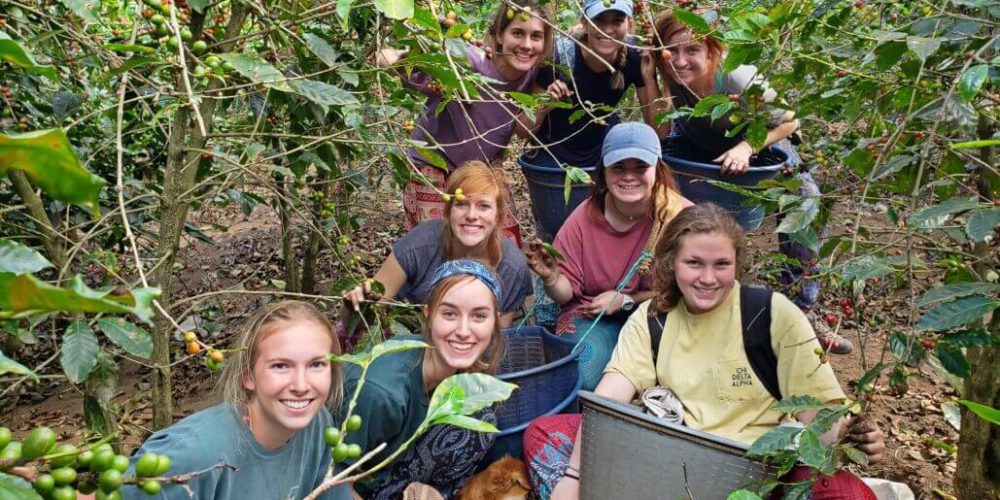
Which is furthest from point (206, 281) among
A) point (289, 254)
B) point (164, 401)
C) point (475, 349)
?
point (475, 349)

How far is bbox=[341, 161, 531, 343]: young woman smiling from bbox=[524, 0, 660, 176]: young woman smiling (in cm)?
44

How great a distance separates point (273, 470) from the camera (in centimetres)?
197

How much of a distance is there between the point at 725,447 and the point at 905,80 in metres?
0.99

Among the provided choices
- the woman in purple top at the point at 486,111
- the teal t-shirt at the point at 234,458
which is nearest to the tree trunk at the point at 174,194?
the teal t-shirt at the point at 234,458

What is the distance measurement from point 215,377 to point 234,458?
1705 mm

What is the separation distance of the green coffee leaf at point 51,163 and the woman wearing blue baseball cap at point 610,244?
2.43 m

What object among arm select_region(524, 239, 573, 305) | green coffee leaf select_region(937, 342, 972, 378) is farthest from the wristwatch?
green coffee leaf select_region(937, 342, 972, 378)

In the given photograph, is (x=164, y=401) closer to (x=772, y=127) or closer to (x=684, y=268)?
→ (x=684, y=268)

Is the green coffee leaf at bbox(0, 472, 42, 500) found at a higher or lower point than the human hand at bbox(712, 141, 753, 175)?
lower

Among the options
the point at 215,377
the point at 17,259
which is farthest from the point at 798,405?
the point at 215,377

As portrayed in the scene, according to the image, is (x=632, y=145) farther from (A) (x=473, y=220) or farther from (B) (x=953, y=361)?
(B) (x=953, y=361)

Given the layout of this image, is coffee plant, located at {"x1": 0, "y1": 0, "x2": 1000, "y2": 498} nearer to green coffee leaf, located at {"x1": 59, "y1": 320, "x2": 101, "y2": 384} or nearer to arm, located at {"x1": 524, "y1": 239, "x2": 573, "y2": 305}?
green coffee leaf, located at {"x1": 59, "y1": 320, "x2": 101, "y2": 384}

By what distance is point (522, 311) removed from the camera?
3.62 m

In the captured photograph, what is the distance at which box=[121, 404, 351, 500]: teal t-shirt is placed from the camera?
172 cm
